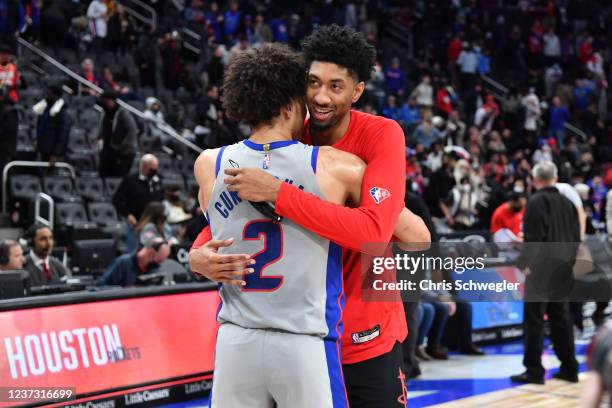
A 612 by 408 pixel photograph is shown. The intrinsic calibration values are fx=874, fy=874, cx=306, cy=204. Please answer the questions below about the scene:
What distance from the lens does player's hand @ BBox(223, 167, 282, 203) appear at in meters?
2.67

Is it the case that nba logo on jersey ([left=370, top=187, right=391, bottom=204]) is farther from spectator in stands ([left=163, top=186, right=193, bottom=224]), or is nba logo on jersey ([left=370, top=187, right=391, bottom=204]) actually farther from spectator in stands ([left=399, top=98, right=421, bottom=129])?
spectator in stands ([left=399, top=98, right=421, bottom=129])

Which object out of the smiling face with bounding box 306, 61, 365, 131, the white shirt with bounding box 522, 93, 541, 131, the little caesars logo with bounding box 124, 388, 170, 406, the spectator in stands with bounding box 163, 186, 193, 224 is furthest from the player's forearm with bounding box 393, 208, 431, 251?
the white shirt with bounding box 522, 93, 541, 131

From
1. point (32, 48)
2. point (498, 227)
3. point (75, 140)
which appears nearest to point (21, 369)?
point (498, 227)

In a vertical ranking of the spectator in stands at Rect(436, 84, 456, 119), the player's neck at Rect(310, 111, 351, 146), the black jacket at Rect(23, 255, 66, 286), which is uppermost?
the spectator in stands at Rect(436, 84, 456, 119)

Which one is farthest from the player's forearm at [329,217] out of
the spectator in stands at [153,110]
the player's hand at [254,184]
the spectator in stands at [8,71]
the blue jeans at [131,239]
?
the spectator in stands at [153,110]

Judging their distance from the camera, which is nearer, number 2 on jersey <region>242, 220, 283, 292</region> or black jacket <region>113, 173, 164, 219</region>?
number 2 on jersey <region>242, 220, 283, 292</region>

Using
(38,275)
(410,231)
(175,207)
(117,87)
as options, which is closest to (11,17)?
(117,87)

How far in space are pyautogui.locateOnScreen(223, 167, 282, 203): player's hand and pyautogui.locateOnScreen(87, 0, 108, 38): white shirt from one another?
13.3 m

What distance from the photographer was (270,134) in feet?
9.11

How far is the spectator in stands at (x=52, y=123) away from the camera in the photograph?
464 inches

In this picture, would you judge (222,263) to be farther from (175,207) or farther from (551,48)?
(551,48)

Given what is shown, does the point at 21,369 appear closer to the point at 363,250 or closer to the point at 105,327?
the point at 105,327

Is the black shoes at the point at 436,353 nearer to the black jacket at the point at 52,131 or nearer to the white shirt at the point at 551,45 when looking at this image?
the black jacket at the point at 52,131

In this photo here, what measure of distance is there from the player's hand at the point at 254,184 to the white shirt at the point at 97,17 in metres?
13.3
